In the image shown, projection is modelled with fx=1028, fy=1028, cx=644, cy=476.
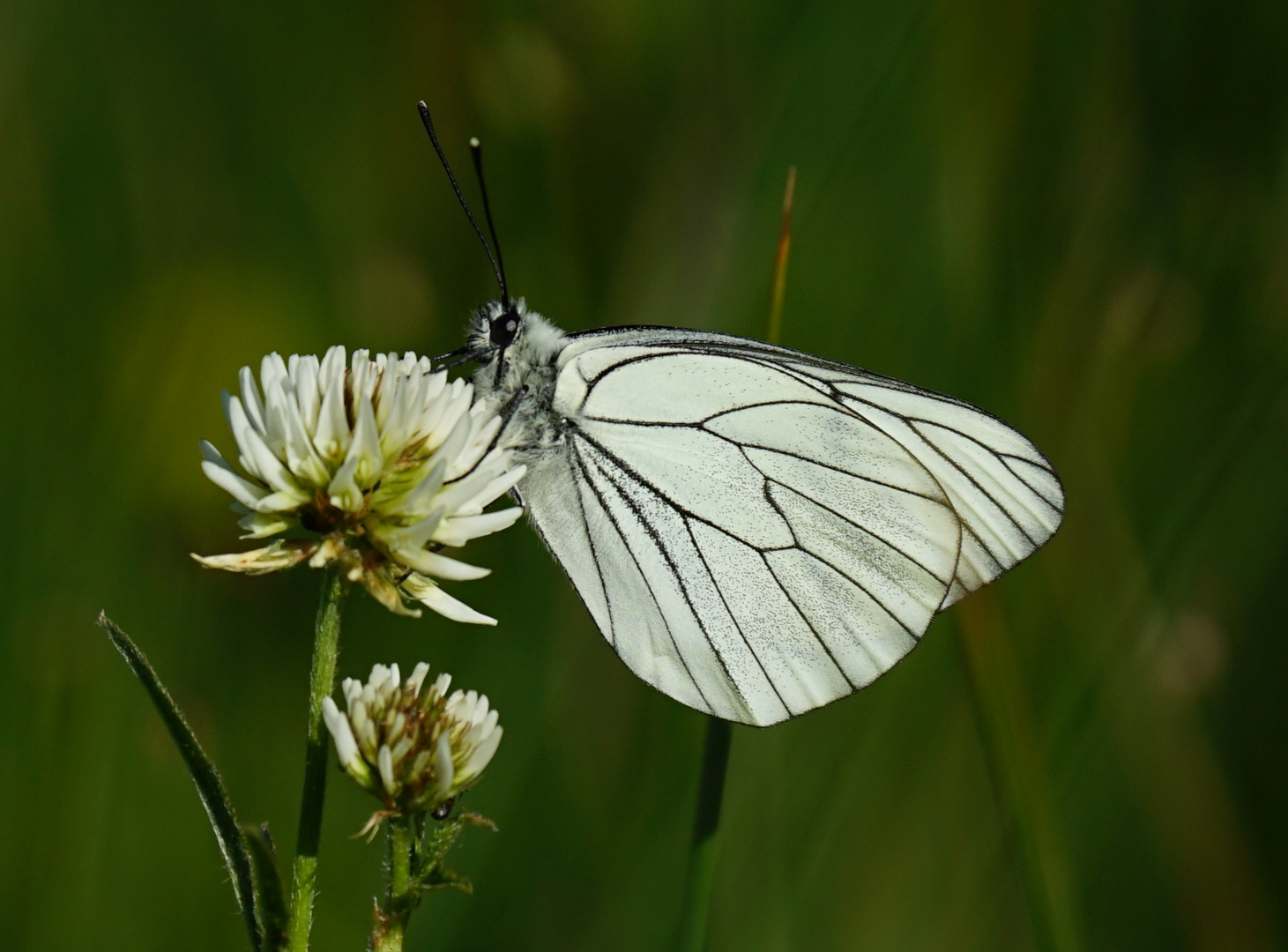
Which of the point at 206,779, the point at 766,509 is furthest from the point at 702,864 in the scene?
the point at 766,509

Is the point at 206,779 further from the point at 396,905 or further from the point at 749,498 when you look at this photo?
the point at 749,498

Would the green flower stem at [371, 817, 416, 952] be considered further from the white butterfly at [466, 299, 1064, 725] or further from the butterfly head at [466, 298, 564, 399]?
the butterfly head at [466, 298, 564, 399]

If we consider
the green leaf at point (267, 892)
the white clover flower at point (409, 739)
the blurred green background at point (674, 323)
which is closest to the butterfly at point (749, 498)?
the blurred green background at point (674, 323)

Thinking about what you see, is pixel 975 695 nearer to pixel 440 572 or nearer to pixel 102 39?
pixel 440 572

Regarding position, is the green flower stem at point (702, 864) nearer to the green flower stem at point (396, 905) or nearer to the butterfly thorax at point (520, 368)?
the green flower stem at point (396, 905)

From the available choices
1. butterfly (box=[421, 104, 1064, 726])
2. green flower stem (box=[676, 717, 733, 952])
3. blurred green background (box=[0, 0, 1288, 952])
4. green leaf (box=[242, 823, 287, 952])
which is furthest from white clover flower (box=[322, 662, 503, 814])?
blurred green background (box=[0, 0, 1288, 952])

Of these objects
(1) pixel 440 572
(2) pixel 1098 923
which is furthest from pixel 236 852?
(2) pixel 1098 923
